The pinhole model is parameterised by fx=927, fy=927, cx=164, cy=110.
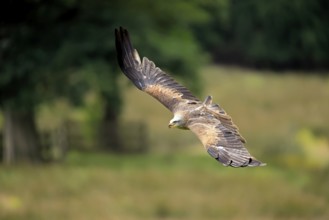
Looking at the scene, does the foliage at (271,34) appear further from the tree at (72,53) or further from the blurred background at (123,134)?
the tree at (72,53)

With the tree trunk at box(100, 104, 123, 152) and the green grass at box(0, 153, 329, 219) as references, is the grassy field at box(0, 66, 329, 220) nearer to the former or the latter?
the green grass at box(0, 153, 329, 219)

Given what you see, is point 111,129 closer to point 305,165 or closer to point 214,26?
point 305,165

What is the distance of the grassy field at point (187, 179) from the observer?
16.5m

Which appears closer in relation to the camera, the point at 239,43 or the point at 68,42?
the point at 68,42

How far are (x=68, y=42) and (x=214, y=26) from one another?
30144 mm

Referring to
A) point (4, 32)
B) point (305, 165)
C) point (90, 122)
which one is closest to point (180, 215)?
point (4, 32)

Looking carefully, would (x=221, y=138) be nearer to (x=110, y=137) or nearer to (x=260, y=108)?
(x=110, y=137)

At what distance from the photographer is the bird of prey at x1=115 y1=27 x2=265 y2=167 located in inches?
242

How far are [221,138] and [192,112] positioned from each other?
0.69 m

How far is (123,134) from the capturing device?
93.1ft

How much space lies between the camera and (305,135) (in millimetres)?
28031

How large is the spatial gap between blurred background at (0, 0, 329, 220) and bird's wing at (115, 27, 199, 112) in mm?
2884

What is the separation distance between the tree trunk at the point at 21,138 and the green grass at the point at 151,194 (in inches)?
38.6

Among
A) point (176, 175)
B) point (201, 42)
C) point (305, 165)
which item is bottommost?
point (176, 175)
